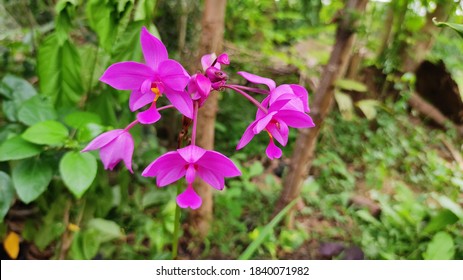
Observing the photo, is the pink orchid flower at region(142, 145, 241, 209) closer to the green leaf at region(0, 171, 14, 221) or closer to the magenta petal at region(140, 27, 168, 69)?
the magenta petal at region(140, 27, 168, 69)

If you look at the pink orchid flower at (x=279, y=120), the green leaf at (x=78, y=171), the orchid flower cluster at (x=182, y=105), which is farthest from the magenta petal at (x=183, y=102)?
the green leaf at (x=78, y=171)

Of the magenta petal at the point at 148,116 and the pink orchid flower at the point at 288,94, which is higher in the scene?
the pink orchid flower at the point at 288,94

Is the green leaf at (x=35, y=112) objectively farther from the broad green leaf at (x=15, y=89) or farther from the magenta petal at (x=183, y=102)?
the magenta petal at (x=183, y=102)

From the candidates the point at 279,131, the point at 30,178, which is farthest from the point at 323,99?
the point at 30,178

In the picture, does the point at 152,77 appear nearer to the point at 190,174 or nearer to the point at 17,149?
the point at 190,174
